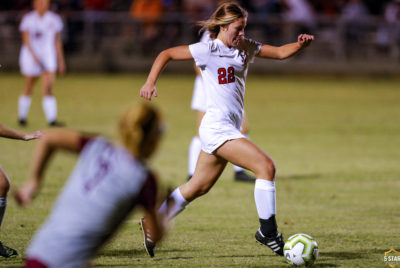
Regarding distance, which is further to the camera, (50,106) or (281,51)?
(50,106)

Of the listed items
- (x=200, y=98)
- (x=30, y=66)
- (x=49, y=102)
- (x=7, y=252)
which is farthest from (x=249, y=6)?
(x=7, y=252)

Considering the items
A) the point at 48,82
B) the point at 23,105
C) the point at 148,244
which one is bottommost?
the point at 23,105

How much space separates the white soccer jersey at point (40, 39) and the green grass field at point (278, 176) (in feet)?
4.15

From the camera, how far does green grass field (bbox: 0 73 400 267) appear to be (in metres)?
6.21

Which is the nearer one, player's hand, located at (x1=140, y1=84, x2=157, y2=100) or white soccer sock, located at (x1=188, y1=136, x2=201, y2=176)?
player's hand, located at (x1=140, y1=84, x2=157, y2=100)

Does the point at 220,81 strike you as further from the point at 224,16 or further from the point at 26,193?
the point at 26,193

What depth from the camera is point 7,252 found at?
19.0ft

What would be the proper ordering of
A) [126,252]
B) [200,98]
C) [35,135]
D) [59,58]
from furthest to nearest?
1. [59,58]
2. [200,98]
3. [126,252]
4. [35,135]

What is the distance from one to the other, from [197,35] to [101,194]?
2007 centimetres

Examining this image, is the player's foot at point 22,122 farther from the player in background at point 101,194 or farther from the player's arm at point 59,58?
the player in background at point 101,194

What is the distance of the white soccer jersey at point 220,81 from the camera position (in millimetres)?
5996

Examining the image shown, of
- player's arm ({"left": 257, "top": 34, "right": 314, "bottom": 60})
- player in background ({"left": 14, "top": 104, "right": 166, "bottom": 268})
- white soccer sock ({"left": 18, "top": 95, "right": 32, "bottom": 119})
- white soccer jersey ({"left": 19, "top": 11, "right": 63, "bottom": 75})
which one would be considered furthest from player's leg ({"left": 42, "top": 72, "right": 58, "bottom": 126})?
player in background ({"left": 14, "top": 104, "right": 166, "bottom": 268})

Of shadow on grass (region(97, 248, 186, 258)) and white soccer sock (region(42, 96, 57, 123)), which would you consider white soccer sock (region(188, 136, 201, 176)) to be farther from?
white soccer sock (region(42, 96, 57, 123))

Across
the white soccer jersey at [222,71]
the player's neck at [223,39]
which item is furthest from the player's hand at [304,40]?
the player's neck at [223,39]
